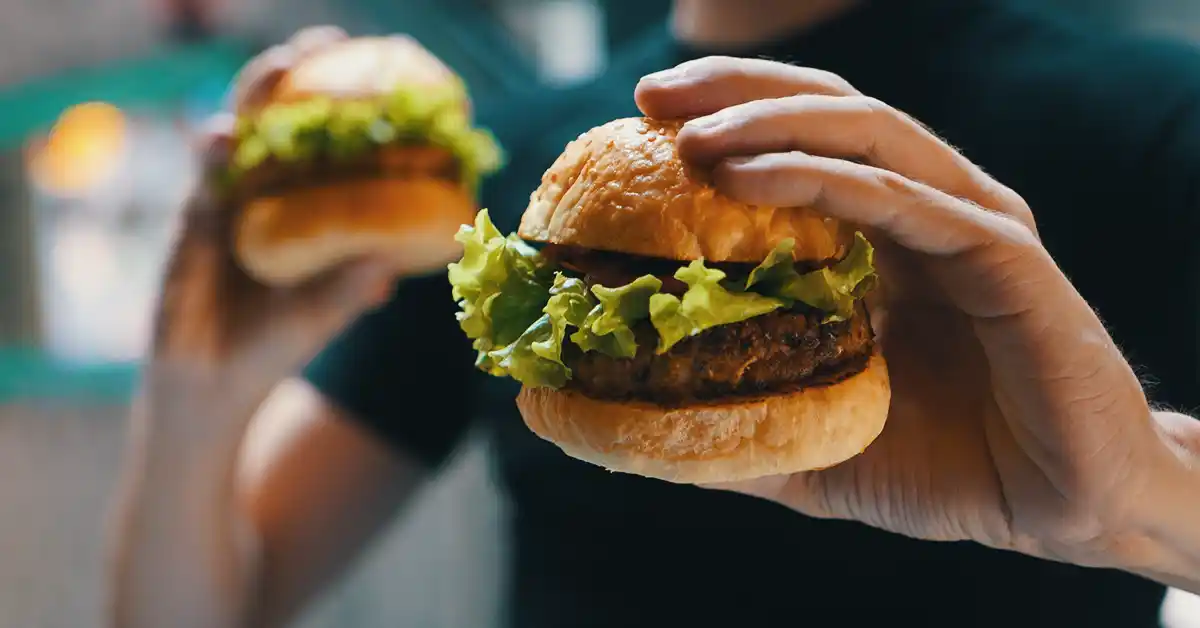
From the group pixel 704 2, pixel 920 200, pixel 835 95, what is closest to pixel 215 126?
pixel 704 2

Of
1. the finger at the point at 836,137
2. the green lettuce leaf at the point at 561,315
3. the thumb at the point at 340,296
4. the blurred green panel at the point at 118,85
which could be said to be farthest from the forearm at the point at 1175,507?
the blurred green panel at the point at 118,85

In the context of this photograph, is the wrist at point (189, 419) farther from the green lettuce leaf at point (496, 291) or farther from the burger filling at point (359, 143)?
the green lettuce leaf at point (496, 291)

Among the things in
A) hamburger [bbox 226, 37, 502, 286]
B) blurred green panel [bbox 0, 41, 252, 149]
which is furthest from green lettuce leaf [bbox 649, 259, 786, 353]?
blurred green panel [bbox 0, 41, 252, 149]

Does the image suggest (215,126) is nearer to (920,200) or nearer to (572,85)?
(572,85)

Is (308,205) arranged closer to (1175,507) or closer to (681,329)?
(681,329)

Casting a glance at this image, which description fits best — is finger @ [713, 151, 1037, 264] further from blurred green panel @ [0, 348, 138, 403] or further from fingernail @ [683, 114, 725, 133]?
blurred green panel @ [0, 348, 138, 403]

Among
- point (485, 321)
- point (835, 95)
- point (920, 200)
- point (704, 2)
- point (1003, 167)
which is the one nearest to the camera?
point (920, 200)
